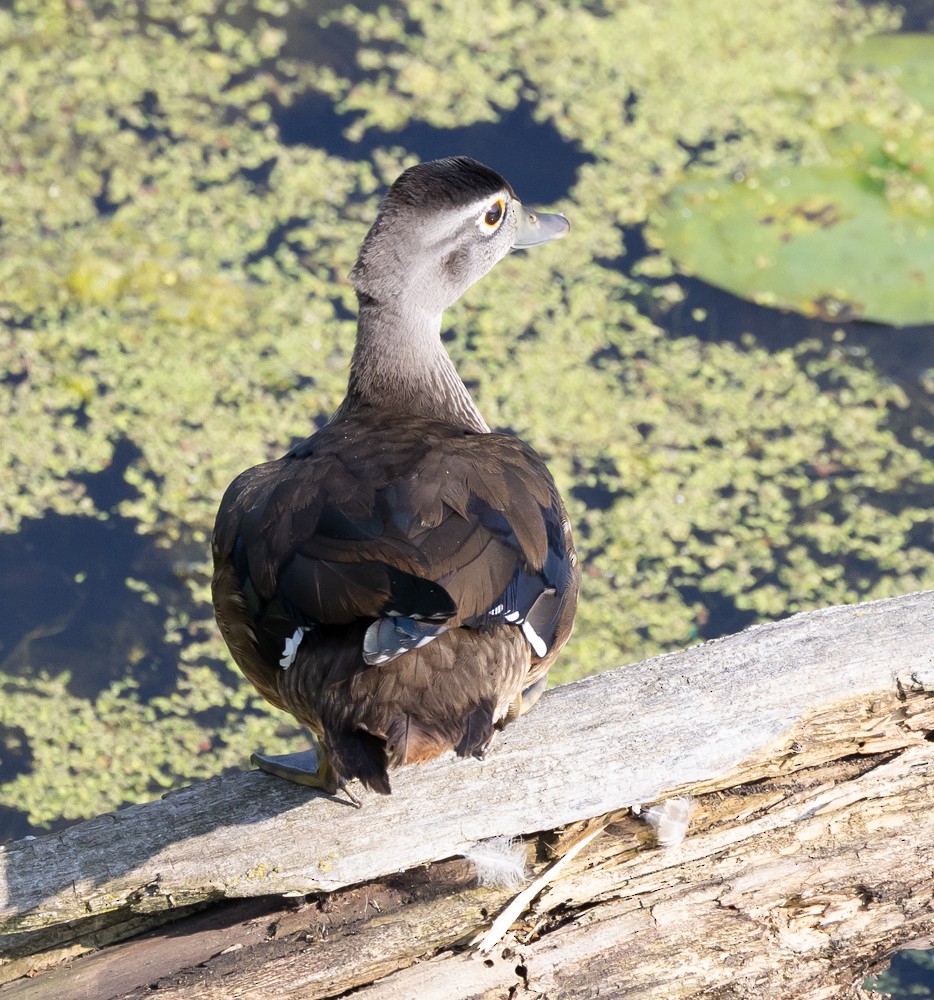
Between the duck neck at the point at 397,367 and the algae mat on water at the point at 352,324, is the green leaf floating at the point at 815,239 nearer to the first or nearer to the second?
the algae mat on water at the point at 352,324

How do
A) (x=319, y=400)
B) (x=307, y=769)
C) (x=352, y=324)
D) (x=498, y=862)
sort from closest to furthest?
(x=498, y=862), (x=307, y=769), (x=319, y=400), (x=352, y=324)

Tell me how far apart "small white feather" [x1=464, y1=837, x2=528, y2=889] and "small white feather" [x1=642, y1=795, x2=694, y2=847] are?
0.24 m

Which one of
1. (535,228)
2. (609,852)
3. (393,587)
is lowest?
(609,852)

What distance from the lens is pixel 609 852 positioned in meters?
2.26

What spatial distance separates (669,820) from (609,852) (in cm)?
12

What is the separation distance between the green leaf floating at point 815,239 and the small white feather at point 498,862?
2784 millimetres

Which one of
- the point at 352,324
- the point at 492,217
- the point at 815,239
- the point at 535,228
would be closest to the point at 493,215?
the point at 492,217

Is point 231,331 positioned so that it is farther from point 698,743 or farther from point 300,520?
point 698,743

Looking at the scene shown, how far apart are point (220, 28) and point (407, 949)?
4.57m

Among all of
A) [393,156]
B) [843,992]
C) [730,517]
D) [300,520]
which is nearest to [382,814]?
[300,520]

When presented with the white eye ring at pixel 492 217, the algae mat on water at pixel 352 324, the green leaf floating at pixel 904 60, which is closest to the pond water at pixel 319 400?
the algae mat on water at pixel 352 324

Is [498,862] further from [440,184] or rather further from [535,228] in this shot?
[535,228]

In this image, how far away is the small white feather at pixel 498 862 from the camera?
219 centimetres

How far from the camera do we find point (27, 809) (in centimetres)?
330
